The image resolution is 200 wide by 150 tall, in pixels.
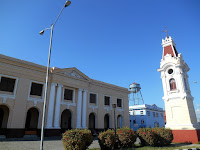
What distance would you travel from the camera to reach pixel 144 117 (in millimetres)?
40781

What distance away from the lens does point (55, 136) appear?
19766mm

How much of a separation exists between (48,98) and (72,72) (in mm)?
5525

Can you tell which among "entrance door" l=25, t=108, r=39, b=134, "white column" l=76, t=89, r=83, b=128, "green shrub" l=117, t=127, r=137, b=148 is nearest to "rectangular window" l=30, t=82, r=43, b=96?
"entrance door" l=25, t=108, r=39, b=134

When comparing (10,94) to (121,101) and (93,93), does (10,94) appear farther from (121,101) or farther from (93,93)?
(121,101)

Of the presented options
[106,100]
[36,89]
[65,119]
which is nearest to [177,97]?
[106,100]

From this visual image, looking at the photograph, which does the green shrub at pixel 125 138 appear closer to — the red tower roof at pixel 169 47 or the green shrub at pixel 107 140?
the green shrub at pixel 107 140

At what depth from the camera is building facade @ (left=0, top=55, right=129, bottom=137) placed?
17781 mm

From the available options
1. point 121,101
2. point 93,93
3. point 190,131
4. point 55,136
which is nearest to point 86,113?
point 93,93

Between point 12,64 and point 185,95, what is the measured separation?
1985 cm

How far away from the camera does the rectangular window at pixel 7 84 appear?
58.0 feet

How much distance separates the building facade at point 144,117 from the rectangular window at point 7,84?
32129 mm

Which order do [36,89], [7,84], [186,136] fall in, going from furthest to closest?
[36,89] → [7,84] → [186,136]

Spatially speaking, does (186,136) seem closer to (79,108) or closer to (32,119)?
(79,108)

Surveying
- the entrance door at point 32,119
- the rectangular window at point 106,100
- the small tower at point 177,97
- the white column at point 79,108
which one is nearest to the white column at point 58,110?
the entrance door at point 32,119
